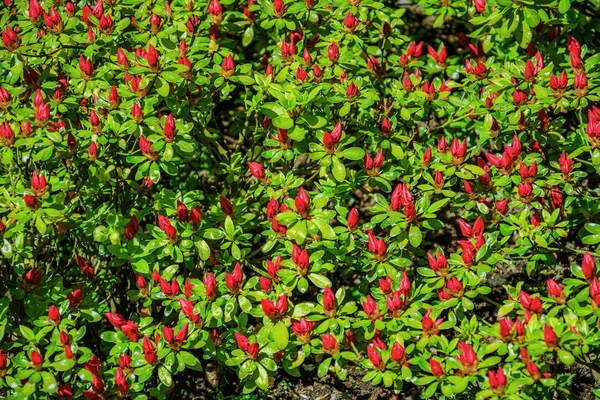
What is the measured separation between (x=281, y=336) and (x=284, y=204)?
0.57 metres

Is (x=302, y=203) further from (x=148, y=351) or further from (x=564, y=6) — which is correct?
(x=564, y=6)

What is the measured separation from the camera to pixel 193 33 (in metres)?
3.48

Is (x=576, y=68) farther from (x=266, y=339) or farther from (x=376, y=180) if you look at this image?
(x=266, y=339)

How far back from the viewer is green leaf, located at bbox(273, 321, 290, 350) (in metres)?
2.95

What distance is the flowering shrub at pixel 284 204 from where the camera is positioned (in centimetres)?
299

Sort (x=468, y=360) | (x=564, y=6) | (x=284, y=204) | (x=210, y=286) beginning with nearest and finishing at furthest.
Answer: (x=468, y=360), (x=210, y=286), (x=284, y=204), (x=564, y=6)

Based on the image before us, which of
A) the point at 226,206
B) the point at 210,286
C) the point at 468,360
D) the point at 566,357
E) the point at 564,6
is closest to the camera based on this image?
the point at 566,357

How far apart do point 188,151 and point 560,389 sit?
5.79ft

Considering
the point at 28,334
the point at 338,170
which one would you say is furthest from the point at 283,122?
the point at 28,334

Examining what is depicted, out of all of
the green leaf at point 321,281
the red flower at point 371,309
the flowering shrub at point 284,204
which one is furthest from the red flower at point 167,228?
the red flower at point 371,309

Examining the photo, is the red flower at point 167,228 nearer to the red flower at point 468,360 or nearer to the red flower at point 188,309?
the red flower at point 188,309

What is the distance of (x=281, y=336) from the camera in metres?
2.96

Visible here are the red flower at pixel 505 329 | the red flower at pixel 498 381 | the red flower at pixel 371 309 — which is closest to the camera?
the red flower at pixel 498 381

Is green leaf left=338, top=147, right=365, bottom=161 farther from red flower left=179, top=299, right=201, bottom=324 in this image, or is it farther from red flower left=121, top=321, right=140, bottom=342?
red flower left=121, top=321, right=140, bottom=342
